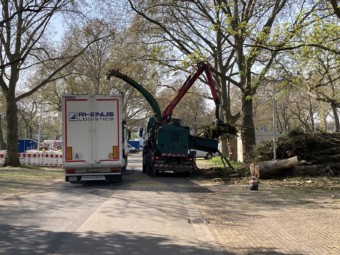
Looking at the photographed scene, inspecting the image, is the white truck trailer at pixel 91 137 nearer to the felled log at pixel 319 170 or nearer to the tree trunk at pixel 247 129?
the felled log at pixel 319 170

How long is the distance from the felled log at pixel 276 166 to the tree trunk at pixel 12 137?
16709 mm

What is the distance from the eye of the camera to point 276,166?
19.4 meters

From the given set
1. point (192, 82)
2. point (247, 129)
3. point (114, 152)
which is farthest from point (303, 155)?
point (114, 152)

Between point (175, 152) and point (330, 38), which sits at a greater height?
point (330, 38)

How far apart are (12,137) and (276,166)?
17680 mm

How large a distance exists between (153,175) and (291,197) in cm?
1047

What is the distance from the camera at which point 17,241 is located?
804 cm

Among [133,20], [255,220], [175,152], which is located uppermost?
[133,20]

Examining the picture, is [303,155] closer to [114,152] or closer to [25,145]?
[114,152]

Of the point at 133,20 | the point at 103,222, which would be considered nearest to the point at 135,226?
the point at 103,222

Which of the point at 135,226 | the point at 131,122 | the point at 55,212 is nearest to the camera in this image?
the point at 135,226

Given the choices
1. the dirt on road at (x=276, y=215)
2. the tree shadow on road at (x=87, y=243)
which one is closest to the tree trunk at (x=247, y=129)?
the dirt on road at (x=276, y=215)

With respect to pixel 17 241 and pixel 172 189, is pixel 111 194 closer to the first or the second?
pixel 172 189

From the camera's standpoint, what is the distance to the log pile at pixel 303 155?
1950cm
